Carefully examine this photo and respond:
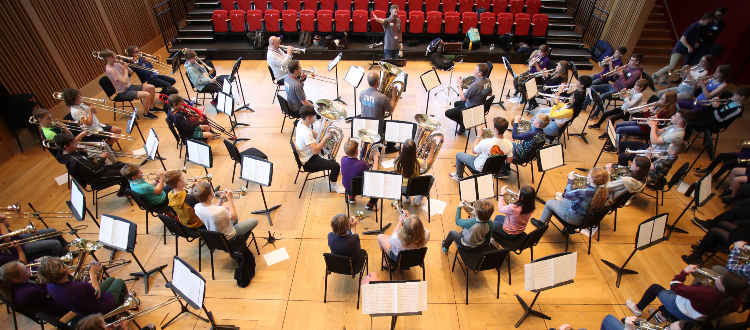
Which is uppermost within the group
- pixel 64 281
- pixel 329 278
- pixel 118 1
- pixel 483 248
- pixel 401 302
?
pixel 118 1

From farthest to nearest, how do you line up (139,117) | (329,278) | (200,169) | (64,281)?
(139,117) < (200,169) < (329,278) < (64,281)

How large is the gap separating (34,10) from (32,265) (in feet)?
21.5

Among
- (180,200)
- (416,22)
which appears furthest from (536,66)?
(180,200)

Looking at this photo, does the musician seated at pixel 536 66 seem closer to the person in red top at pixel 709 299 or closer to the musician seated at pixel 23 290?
the person in red top at pixel 709 299

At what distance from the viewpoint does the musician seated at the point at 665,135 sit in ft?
17.3

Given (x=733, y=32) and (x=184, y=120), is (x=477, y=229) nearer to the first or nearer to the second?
(x=184, y=120)

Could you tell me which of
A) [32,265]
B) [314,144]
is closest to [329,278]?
[314,144]

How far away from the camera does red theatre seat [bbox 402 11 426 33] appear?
34.6ft

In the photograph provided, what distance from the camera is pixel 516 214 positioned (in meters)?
4.25

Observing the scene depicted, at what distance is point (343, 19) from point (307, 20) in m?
1.08

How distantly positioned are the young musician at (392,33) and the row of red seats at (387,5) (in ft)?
7.48

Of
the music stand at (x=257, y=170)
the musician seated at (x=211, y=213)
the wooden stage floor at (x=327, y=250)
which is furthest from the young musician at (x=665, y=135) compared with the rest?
the musician seated at (x=211, y=213)

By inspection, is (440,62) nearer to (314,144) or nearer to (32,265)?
(314,144)

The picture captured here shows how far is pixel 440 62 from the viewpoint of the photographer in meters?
9.90
